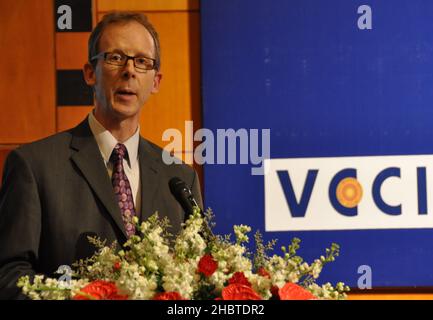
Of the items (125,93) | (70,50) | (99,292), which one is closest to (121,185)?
(125,93)

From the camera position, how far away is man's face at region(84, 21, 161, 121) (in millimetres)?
2295

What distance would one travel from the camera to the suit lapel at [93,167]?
206cm

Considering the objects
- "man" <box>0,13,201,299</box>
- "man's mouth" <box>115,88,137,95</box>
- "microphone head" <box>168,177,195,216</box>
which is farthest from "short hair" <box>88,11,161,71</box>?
"microphone head" <box>168,177,195,216</box>

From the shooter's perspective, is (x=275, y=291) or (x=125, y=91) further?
(x=125, y=91)

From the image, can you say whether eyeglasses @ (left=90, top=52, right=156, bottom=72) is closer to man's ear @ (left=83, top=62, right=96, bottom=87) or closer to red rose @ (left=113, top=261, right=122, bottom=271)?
man's ear @ (left=83, top=62, right=96, bottom=87)

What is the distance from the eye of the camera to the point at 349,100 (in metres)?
3.27

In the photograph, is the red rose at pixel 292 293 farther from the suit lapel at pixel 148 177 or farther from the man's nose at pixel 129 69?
the man's nose at pixel 129 69

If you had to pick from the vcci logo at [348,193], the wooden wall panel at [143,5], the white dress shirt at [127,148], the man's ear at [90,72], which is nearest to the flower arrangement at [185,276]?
the white dress shirt at [127,148]

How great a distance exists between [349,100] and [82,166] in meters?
1.52

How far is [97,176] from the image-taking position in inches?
84.8

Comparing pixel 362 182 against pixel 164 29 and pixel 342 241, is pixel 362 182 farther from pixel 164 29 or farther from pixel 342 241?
pixel 164 29

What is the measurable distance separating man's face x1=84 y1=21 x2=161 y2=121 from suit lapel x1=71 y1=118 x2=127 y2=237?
0.37 feet

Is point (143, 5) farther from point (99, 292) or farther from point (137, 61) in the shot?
point (99, 292)

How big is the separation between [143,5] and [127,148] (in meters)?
1.18
